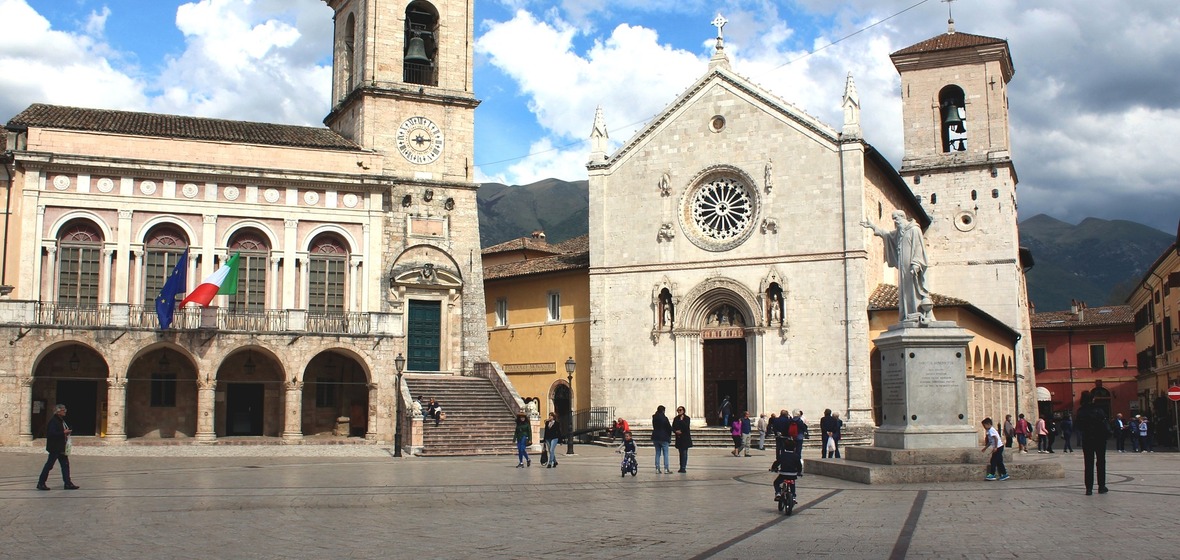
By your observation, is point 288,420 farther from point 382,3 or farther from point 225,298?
point 382,3

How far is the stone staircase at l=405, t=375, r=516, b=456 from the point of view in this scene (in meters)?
33.3

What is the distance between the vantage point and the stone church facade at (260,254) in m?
33.6

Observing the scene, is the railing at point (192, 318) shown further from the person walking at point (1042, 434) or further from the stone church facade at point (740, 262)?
the person walking at point (1042, 434)

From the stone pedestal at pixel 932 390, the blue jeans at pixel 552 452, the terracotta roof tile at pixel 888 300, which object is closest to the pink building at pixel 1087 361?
the terracotta roof tile at pixel 888 300

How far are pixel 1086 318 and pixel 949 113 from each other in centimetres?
2743

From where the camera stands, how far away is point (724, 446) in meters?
38.0

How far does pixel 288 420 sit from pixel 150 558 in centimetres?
2450

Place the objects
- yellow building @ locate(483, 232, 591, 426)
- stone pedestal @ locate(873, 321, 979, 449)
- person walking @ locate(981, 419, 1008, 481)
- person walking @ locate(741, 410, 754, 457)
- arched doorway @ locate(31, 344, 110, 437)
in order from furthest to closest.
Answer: yellow building @ locate(483, 232, 591, 426)
arched doorway @ locate(31, 344, 110, 437)
person walking @ locate(741, 410, 754, 457)
stone pedestal @ locate(873, 321, 979, 449)
person walking @ locate(981, 419, 1008, 481)

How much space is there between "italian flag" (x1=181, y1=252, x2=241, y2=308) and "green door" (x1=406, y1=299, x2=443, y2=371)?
262 inches

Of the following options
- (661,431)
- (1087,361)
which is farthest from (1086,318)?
(661,431)

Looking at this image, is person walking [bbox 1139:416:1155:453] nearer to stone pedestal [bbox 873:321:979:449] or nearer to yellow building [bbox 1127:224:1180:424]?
yellow building [bbox 1127:224:1180:424]

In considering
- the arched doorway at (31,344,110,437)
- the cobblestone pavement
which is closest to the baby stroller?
the cobblestone pavement

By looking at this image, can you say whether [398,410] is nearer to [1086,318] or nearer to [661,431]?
[661,431]

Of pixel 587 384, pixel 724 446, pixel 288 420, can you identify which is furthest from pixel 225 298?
pixel 724 446
